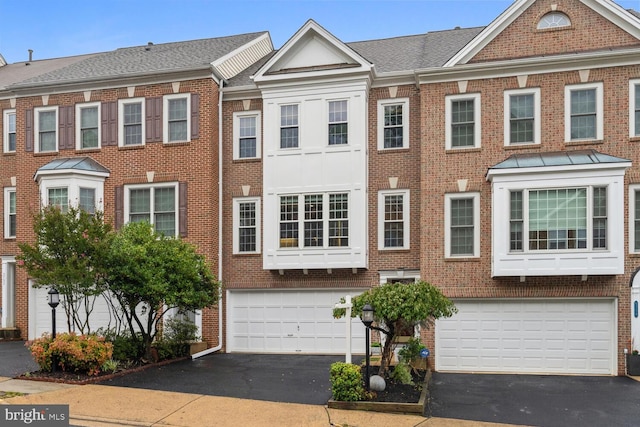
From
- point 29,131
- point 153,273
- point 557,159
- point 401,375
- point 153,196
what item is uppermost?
point 29,131

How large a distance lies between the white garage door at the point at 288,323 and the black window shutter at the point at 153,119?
587 centimetres

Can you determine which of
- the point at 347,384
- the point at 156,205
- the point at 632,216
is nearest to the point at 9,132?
the point at 156,205

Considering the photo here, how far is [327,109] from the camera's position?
17.8m

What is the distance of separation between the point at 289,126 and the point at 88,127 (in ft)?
23.6

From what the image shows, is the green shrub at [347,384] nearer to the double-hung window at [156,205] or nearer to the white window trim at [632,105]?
the double-hung window at [156,205]

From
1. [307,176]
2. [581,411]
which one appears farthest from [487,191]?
[581,411]

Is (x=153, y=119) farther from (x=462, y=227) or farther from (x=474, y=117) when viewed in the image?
(x=462, y=227)

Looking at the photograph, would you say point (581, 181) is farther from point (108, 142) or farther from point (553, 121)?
point (108, 142)

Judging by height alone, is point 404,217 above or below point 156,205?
below

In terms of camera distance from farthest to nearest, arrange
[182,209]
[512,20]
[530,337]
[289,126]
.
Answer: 1. [182,209]
2. [289,126]
3. [512,20]
4. [530,337]

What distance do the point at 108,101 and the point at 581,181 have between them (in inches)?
595

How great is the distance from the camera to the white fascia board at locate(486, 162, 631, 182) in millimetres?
14703

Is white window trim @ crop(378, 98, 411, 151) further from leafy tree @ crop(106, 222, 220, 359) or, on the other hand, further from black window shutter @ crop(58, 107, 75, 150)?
black window shutter @ crop(58, 107, 75, 150)

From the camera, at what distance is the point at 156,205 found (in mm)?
18953
